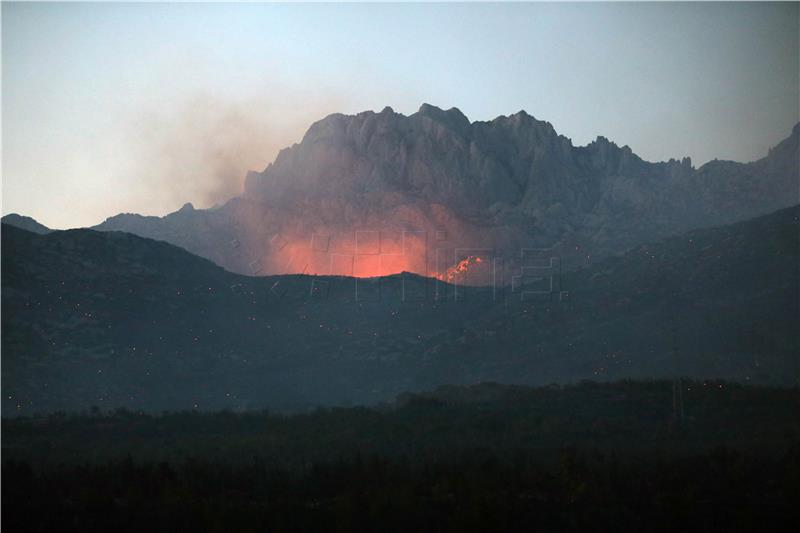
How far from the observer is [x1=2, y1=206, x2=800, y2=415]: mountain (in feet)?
349

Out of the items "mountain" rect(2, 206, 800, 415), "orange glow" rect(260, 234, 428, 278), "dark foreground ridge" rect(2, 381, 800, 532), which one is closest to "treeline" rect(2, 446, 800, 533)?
"dark foreground ridge" rect(2, 381, 800, 532)

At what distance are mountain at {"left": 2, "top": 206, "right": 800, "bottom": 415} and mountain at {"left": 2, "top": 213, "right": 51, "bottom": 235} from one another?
40.6 metres

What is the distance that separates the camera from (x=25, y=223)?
565ft

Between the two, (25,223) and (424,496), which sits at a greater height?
(25,223)

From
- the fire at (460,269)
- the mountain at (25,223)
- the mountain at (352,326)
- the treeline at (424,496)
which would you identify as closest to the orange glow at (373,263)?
the fire at (460,269)

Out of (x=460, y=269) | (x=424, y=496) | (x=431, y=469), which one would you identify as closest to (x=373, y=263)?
(x=460, y=269)

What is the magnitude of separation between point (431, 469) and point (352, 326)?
92.4m

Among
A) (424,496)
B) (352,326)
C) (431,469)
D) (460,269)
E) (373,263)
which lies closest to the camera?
(424,496)

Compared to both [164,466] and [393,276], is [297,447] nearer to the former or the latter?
[164,466]

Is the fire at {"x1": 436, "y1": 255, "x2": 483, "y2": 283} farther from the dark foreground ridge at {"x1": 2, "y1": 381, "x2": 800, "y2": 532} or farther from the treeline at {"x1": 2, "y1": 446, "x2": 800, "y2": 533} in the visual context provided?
the treeline at {"x1": 2, "y1": 446, "x2": 800, "y2": 533}

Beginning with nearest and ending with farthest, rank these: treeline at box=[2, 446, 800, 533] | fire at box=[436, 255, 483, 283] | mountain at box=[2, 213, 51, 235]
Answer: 1. treeline at box=[2, 446, 800, 533]
2. mountain at box=[2, 213, 51, 235]
3. fire at box=[436, 255, 483, 283]

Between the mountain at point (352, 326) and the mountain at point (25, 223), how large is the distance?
40645 millimetres

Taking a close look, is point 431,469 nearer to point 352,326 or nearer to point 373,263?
point 352,326

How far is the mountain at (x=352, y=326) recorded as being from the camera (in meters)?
106
